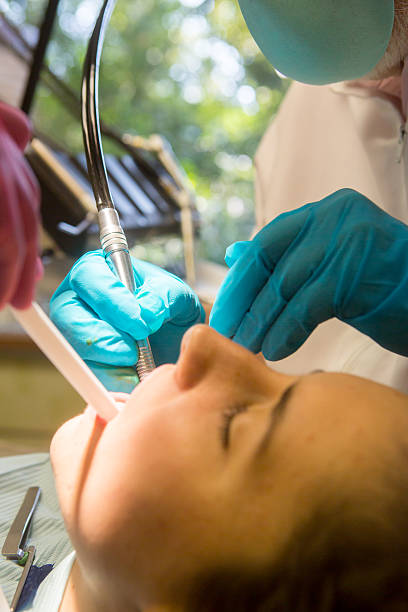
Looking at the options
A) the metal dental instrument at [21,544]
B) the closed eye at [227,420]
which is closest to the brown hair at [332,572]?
the closed eye at [227,420]

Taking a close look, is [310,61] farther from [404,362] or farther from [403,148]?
[404,362]

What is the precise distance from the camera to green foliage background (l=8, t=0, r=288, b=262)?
492 cm

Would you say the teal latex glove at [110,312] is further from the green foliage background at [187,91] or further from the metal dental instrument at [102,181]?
the green foliage background at [187,91]

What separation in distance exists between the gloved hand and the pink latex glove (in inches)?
19.2

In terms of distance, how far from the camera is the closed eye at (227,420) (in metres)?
0.64

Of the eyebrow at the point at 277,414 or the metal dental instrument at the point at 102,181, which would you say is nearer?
the eyebrow at the point at 277,414

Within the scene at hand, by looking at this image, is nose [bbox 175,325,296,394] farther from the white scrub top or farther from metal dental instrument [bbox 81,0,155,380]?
the white scrub top

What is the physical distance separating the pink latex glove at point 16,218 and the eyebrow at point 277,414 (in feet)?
1.06

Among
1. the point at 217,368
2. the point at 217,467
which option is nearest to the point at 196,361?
the point at 217,368

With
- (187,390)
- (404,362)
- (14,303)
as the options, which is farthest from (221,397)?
(404,362)

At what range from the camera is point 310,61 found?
104 cm

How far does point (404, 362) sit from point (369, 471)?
59 centimetres

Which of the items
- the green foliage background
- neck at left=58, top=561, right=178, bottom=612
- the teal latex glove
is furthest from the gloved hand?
the green foliage background

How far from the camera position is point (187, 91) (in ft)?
17.3
